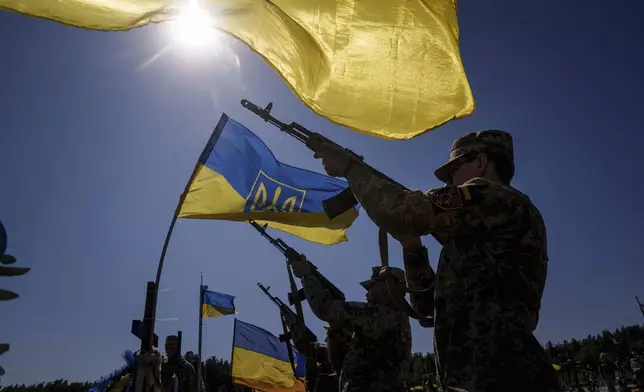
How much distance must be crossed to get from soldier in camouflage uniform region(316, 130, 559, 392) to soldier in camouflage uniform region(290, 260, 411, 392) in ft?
7.53

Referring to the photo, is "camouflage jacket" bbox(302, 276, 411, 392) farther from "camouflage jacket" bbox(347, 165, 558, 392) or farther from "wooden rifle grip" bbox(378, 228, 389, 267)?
"camouflage jacket" bbox(347, 165, 558, 392)

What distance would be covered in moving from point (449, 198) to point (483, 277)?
0.40m

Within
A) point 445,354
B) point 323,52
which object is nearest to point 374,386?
point 445,354

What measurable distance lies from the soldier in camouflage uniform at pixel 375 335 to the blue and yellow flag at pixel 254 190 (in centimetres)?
263

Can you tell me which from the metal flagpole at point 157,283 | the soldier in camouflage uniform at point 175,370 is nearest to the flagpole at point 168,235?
the metal flagpole at point 157,283

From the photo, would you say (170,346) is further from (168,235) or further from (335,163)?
(335,163)

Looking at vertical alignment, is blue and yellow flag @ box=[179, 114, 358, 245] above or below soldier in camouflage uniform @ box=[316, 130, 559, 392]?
above

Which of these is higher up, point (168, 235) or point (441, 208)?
point (168, 235)

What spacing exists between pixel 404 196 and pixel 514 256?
1.90ft

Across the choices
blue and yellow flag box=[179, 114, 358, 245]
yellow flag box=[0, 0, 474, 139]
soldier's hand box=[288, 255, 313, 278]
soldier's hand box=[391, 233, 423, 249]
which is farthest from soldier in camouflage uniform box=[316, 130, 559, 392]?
blue and yellow flag box=[179, 114, 358, 245]

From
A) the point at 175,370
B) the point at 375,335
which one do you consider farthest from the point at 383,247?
the point at 175,370

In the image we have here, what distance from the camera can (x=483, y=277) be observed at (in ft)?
6.23

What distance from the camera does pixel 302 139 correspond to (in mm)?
3078

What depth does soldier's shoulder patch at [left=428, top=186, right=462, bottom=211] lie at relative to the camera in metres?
1.88
